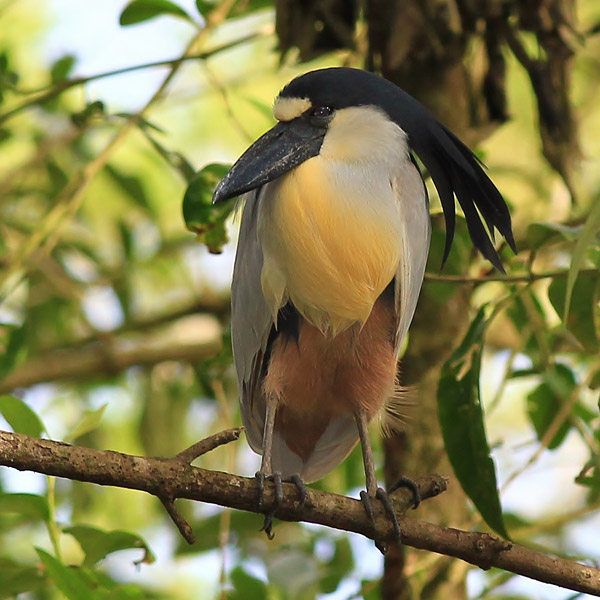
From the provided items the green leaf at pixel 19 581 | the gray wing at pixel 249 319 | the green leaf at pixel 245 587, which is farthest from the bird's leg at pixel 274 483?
the green leaf at pixel 19 581

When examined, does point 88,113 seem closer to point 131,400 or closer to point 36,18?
point 131,400

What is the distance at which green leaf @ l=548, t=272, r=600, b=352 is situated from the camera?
186 centimetres

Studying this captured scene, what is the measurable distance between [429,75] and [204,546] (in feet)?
4.36

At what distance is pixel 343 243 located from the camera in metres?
1.93

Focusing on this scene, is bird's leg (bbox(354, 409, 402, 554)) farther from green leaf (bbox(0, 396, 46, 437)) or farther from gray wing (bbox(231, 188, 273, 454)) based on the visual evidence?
green leaf (bbox(0, 396, 46, 437))

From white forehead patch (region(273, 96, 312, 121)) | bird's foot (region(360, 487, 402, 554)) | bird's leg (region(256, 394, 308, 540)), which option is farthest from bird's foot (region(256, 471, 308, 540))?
white forehead patch (region(273, 96, 312, 121))

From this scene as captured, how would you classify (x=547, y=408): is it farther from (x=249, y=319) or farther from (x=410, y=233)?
(x=249, y=319)

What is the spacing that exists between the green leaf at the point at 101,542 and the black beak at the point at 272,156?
2.03 feet

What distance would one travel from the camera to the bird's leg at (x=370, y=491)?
5.56ft

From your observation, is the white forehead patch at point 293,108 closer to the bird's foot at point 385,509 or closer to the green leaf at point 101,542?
the bird's foot at point 385,509

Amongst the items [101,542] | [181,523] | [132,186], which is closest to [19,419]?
[101,542]

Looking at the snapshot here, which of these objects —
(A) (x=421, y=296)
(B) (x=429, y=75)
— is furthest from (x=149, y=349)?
(B) (x=429, y=75)

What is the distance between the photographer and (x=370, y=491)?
1849 millimetres

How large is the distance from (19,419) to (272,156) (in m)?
0.70
